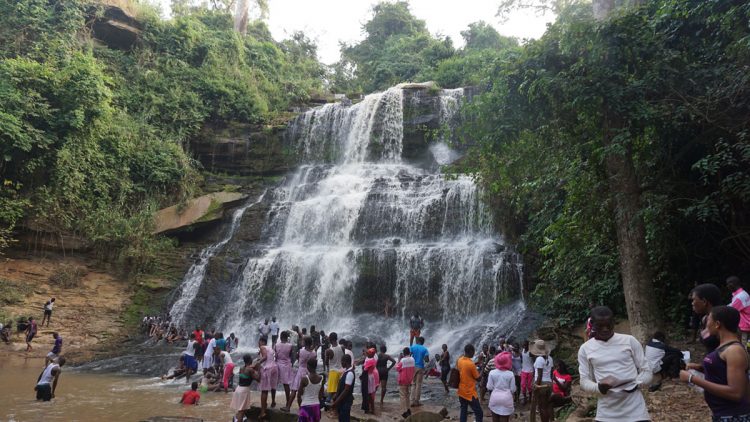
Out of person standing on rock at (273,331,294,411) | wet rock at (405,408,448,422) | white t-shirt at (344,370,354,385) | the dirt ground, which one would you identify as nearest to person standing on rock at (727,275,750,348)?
wet rock at (405,408,448,422)

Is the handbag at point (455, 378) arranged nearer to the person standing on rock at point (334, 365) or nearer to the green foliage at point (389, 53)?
the person standing on rock at point (334, 365)

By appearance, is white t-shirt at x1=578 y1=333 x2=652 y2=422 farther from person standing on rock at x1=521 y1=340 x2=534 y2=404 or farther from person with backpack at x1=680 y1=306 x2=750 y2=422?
person standing on rock at x1=521 y1=340 x2=534 y2=404

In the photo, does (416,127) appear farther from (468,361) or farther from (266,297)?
(468,361)

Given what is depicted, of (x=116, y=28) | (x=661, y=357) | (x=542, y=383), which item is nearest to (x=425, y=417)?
(x=542, y=383)

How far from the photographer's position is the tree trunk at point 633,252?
23.2 ft

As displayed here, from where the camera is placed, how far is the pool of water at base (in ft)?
28.1

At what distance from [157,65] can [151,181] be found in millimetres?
8355

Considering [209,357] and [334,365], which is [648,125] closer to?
[334,365]

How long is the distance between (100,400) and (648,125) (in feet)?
37.2

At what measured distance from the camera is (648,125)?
26.0ft

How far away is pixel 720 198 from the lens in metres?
8.03

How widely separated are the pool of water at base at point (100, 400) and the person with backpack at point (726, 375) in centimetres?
765

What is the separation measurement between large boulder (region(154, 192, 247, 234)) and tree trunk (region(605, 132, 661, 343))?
61.6 feet

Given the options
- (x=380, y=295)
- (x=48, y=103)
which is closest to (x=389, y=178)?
(x=380, y=295)
